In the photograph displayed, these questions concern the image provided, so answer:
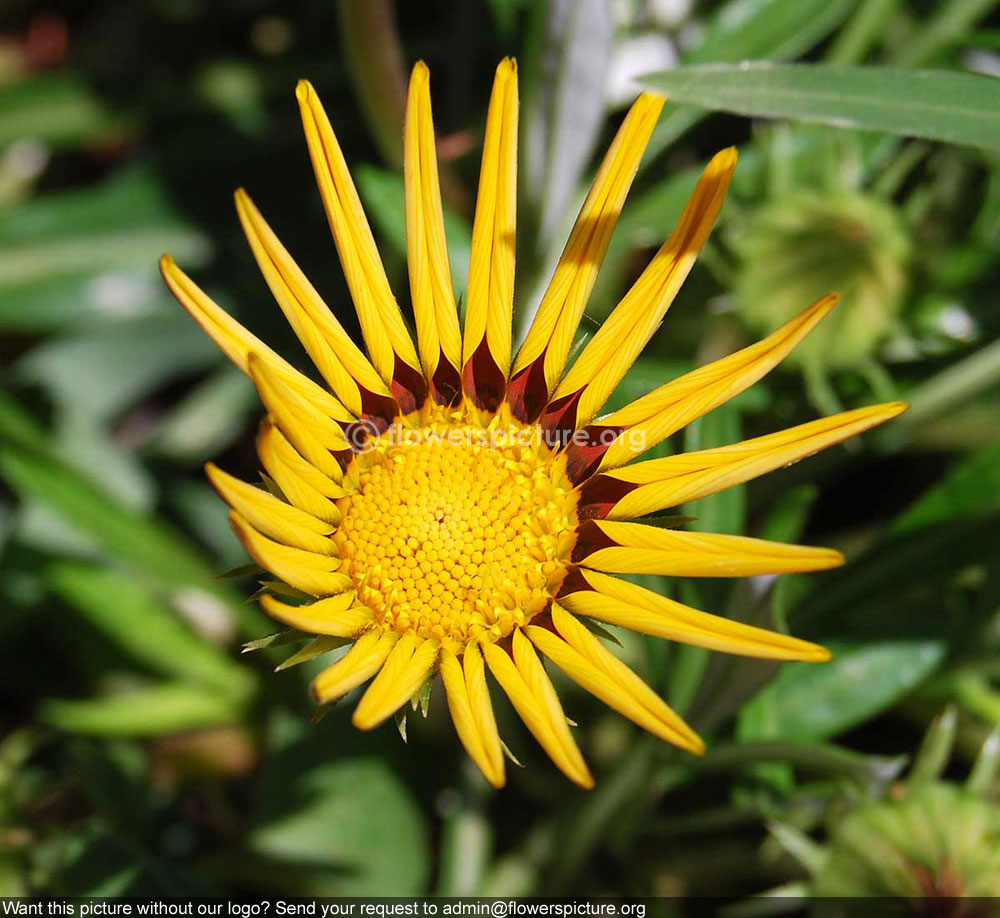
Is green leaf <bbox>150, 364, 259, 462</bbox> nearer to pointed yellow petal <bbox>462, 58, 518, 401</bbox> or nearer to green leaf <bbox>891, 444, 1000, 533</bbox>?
pointed yellow petal <bbox>462, 58, 518, 401</bbox>

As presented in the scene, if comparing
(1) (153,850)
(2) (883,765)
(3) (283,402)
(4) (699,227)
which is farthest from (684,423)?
(1) (153,850)

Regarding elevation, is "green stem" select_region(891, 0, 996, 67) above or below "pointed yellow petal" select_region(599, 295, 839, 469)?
above

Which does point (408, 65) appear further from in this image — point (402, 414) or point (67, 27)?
point (402, 414)

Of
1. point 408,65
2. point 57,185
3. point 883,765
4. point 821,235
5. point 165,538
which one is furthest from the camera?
point 57,185

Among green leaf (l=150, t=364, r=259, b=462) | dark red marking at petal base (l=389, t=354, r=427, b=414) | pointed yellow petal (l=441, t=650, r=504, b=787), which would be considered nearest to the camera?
pointed yellow petal (l=441, t=650, r=504, b=787)

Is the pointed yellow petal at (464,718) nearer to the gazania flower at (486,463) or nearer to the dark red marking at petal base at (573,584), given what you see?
the gazania flower at (486,463)

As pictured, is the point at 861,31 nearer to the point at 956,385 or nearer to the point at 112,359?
the point at 956,385

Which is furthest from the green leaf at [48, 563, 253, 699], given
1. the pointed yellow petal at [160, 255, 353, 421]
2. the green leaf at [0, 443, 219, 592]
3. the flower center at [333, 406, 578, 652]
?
the pointed yellow petal at [160, 255, 353, 421]

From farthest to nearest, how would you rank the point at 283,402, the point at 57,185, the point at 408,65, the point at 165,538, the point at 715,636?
the point at 57,185, the point at 408,65, the point at 165,538, the point at 283,402, the point at 715,636
